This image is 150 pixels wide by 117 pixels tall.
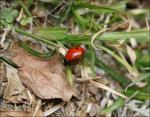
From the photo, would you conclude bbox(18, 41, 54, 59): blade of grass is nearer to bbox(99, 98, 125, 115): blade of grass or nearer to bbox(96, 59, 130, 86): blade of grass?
bbox(96, 59, 130, 86): blade of grass

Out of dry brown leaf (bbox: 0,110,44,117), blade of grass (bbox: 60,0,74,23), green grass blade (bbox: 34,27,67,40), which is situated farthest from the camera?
blade of grass (bbox: 60,0,74,23)

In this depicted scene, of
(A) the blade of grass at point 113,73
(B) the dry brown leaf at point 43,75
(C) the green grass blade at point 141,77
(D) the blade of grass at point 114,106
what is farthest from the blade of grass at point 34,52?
(C) the green grass blade at point 141,77

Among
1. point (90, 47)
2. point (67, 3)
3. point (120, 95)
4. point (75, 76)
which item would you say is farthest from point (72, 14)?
point (120, 95)

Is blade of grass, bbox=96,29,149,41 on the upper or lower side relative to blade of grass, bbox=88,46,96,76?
upper

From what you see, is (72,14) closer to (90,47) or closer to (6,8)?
(90,47)

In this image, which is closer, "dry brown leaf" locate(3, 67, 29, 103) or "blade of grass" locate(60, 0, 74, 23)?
"dry brown leaf" locate(3, 67, 29, 103)

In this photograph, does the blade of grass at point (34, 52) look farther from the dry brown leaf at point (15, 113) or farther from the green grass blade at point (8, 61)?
the dry brown leaf at point (15, 113)

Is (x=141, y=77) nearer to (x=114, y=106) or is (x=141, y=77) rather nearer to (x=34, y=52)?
(x=114, y=106)

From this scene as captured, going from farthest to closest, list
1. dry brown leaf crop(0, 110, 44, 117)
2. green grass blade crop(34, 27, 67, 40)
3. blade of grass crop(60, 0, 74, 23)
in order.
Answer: blade of grass crop(60, 0, 74, 23)
green grass blade crop(34, 27, 67, 40)
dry brown leaf crop(0, 110, 44, 117)

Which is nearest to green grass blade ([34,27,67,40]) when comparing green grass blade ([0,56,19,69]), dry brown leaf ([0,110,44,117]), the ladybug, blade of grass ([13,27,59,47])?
blade of grass ([13,27,59,47])
